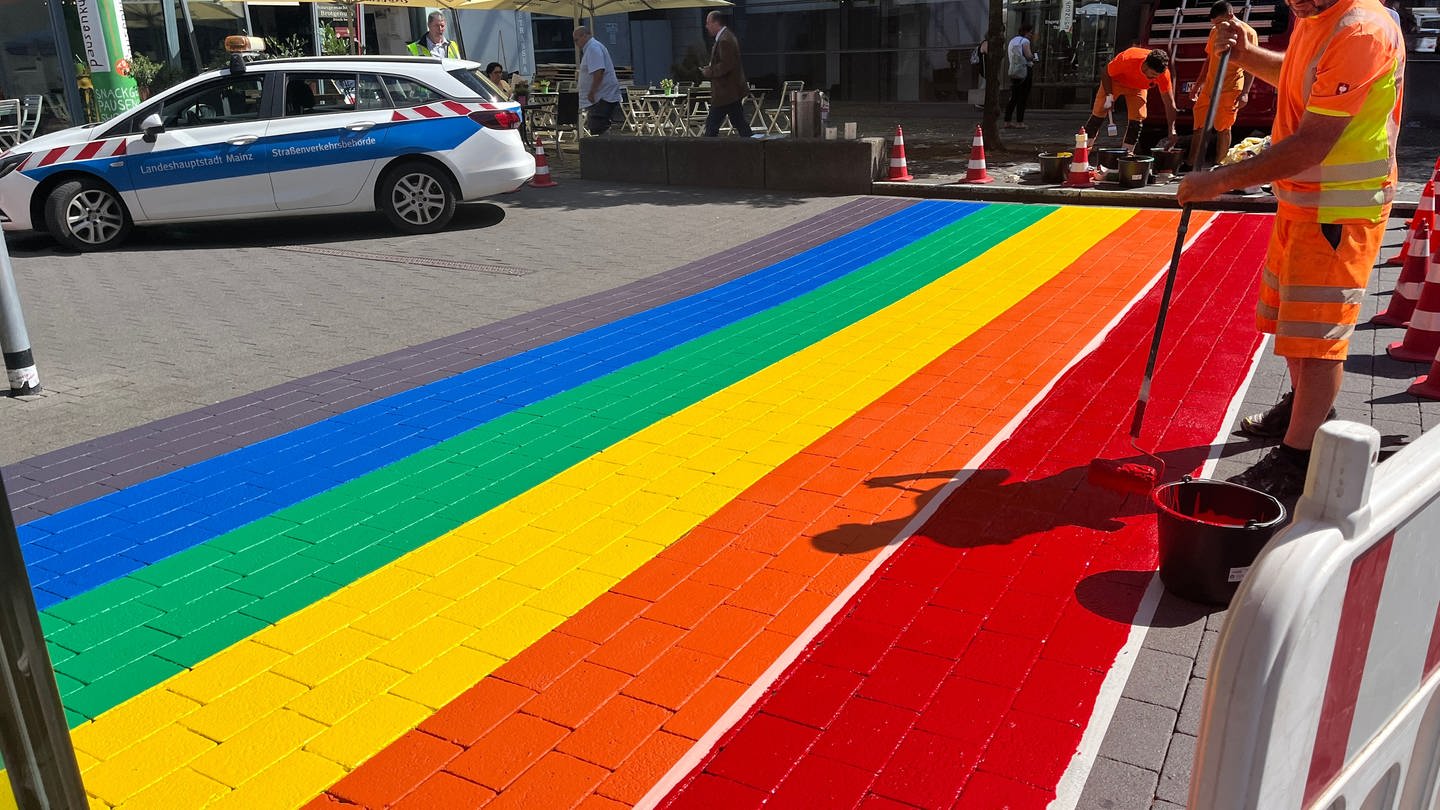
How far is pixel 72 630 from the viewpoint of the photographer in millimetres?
4133

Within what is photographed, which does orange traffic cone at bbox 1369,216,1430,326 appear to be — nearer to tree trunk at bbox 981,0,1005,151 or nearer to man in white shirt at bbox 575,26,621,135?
tree trunk at bbox 981,0,1005,151

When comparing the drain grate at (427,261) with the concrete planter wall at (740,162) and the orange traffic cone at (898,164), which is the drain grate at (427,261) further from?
the orange traffic cone at (898,164)

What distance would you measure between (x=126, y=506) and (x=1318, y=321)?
5214mm

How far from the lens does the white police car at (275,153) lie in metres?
11.2

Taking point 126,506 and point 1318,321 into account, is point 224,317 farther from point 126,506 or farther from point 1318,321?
point 1318,321

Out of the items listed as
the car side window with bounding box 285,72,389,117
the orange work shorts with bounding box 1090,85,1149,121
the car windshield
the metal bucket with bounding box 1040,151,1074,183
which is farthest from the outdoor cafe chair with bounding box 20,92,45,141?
the orange work shorts with bounding box 1090,85,1149,121

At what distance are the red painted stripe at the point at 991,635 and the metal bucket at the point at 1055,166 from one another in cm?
753

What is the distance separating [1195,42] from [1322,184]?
11.6 m

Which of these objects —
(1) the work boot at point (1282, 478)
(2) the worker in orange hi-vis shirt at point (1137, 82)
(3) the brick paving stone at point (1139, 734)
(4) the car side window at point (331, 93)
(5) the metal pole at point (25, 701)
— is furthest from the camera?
(2) the worker in orange hi-vis shirt at point (1137, 82)

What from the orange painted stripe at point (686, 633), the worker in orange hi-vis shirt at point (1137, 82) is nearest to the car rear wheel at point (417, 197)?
the orange painted stripe at point (686, 633)

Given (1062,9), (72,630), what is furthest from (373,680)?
(1062,9)

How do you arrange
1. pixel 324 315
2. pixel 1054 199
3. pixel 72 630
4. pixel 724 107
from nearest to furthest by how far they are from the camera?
pixel 72 630, pixel 324 315, pixel 1054 199, pixel 724 107

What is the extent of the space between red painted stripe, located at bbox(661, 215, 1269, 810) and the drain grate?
576 centimetres

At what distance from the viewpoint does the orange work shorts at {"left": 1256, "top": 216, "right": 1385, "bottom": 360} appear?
4.25m
